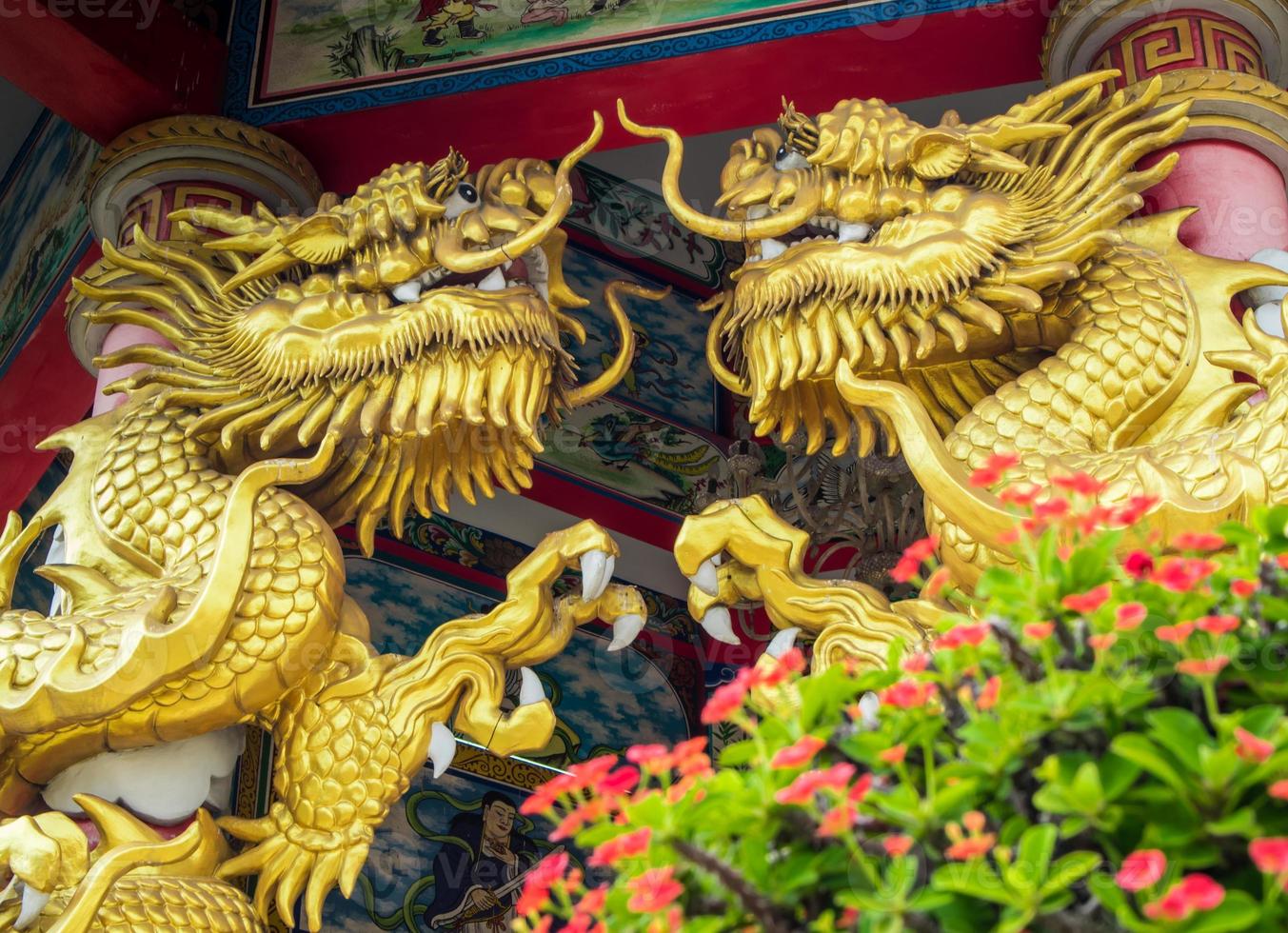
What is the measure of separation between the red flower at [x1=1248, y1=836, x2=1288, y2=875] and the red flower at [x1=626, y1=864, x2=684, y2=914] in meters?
0.42

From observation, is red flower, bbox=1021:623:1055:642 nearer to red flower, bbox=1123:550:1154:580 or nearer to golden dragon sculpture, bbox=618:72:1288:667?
red flower, bbox=1123:550:1154:580

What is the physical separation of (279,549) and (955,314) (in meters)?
1.24

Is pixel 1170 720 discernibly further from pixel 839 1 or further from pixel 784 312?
pixel 839 1

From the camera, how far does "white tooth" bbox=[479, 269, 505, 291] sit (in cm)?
331

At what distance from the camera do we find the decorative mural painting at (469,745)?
5.02m

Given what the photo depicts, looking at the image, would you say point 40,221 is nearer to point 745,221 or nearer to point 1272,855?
point 745,221

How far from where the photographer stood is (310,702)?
3156 mm

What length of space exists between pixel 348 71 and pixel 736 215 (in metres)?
1.09

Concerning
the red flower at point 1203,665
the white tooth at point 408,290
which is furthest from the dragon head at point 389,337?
the red flower at point 1203,665

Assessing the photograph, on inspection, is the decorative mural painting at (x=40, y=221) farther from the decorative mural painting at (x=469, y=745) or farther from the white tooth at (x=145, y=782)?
the white tooth at (x=145, y=782)

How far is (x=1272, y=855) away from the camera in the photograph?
1.11 metres

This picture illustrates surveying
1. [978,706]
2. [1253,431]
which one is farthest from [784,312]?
[978,706]

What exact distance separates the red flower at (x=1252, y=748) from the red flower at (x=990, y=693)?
0.69 feet

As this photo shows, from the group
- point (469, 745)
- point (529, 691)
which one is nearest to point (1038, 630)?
point (529, 691)
